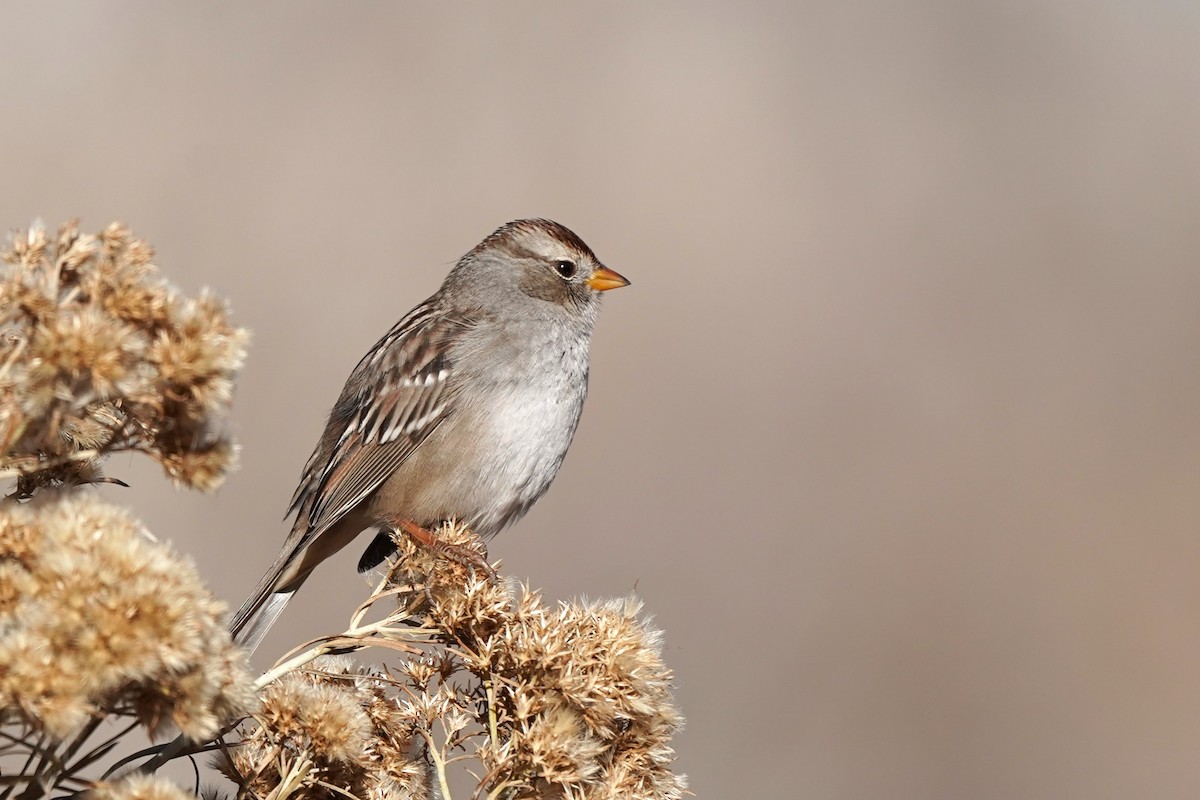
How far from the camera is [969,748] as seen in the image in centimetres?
1084

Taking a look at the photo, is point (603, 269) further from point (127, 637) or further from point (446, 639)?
point (127, 637)

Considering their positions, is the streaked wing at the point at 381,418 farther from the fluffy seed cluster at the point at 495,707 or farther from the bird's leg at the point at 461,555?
the fluffy seed cluster at the point at 495,707

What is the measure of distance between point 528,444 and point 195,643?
124 inches

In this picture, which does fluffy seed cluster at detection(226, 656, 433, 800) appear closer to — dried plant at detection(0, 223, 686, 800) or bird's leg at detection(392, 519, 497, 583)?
dried plant at detection(0, 223, 686, 800)

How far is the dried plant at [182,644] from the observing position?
4.81ft

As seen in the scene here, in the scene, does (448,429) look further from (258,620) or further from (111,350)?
(111,350)

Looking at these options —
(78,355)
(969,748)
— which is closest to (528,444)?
(78,355)

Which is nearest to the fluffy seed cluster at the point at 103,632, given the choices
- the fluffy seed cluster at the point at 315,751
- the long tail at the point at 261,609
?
the fluffy seed cluster at the point at 315,751

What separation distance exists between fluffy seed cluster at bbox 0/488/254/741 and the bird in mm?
2694

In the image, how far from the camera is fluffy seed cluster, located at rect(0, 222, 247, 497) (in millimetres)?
1589

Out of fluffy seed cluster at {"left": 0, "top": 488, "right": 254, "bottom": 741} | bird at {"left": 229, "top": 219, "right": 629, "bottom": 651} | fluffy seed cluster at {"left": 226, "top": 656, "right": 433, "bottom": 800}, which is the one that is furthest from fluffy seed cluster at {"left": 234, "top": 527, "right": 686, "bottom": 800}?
bird at {"left": 229, "top": 219, "right": 629, "bottom": 651}

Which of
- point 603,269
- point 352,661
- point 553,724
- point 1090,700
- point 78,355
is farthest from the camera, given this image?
point 1090,700

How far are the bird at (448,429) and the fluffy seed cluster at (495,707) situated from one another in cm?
188

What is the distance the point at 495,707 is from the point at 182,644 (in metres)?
0.96
